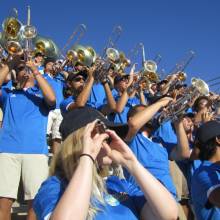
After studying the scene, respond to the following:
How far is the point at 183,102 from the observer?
5531 mm

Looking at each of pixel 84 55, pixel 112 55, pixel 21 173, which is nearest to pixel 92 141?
pixel 21 173

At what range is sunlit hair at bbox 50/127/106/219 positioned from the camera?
2146 millimetres

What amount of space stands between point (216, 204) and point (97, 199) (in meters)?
1.04

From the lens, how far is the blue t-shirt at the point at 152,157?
153 inches

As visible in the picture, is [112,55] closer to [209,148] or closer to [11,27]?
[11,27]

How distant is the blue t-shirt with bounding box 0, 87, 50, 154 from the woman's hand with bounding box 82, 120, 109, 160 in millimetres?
2487

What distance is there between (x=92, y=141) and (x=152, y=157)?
1.93 metres

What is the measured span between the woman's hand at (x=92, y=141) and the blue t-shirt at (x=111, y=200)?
9.1 inches

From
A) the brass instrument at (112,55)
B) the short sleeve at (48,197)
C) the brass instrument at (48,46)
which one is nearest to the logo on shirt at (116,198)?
the short sleeve at (48,197)

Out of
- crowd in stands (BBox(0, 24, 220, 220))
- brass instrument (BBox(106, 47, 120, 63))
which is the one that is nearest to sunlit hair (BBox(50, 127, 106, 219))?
crowd in stands (BBox(0, 24, 220, 220))

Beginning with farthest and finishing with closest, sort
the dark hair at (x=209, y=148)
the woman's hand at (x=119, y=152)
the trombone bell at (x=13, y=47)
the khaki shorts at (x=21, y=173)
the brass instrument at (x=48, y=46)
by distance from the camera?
1. the brass instrument at (x=48, y=46)
2. the trombone bell at (x=13, y=47)
3. the khaki shorts at (x=21, y=173)
4. the dark hair at (x=209, y=148)
5. the woman's hand at (x=119, y=152)

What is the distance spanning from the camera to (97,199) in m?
2.13

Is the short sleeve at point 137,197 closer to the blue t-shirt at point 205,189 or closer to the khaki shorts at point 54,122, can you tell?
the blue t-shirt at point 205,189

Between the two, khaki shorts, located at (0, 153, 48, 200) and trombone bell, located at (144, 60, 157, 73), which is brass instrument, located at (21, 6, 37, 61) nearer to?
khaki shorts, located at (0, 153, 48, 200)
